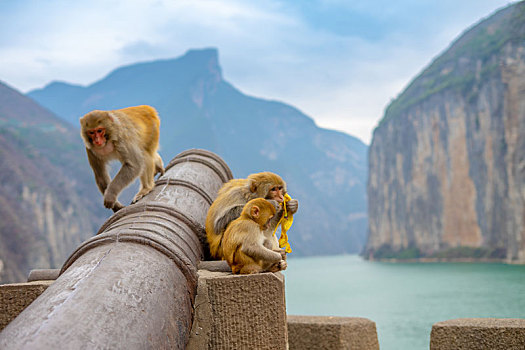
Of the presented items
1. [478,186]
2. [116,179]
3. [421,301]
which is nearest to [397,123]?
[478,186]

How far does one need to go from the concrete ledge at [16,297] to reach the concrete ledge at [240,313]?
926 millimetres

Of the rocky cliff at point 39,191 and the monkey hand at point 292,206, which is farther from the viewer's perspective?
the rocky cliff at point 39,191

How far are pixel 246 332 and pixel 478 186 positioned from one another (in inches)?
2365

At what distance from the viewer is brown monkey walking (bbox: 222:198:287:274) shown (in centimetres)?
293

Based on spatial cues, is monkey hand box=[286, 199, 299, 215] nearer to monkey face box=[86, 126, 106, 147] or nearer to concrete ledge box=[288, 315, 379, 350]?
monkey face box=[86, 126, 106, 147]

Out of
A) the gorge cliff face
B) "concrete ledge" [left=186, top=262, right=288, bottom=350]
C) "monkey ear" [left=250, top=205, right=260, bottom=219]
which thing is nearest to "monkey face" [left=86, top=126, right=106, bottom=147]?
"monkey ear" [left=250, top=205, right=260, bottom=219]

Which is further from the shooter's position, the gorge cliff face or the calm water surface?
the gorge cliff face

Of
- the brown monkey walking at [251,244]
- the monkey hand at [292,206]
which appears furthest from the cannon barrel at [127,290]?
the monkey hand at [292,206]

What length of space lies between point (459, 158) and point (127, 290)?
211 feet

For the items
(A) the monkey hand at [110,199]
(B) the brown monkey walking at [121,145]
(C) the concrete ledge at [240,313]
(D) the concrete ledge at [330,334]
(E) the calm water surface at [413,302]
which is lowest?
(E) the calm water surface at [413,302]

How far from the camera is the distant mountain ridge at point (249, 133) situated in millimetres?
131750

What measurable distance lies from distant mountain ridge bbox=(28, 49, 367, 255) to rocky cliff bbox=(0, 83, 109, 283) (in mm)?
38281

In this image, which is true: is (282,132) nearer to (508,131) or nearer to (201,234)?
(508,131)

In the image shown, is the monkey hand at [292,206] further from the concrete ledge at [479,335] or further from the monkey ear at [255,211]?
the concrete ledge at [479,335]
